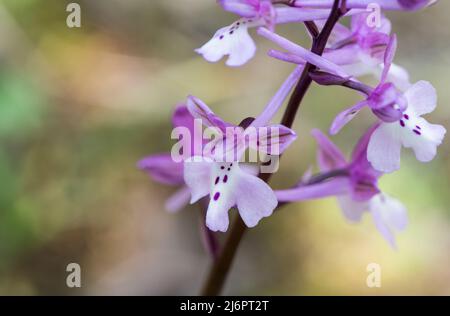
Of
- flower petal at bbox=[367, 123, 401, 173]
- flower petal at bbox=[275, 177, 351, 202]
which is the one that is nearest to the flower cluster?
flower petal at bbox=[367, 123, 401, 173]

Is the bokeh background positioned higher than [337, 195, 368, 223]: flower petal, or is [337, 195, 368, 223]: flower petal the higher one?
the bokeh background

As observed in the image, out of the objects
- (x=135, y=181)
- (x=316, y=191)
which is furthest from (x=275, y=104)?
(x=135, y=181)

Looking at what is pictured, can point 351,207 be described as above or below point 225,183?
above

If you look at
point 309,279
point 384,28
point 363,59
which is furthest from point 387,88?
point 309,279

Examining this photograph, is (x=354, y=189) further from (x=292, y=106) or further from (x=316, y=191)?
(x=292, y=106)

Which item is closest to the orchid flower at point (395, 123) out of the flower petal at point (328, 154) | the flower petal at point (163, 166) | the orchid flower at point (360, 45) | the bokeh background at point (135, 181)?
the orchid flower at point (360, 45)

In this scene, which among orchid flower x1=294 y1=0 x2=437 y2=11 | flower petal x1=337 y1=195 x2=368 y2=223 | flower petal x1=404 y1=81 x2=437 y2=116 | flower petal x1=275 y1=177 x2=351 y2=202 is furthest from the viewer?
flower petal x1=337 y1=195 x2=368 y2=223

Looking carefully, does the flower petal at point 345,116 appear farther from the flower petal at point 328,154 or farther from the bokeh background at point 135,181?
the bokeh background at point 135,181

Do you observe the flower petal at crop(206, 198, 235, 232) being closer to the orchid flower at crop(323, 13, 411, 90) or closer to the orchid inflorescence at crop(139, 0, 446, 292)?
the orchid inflorescence at crop(139, 0, 446, 292)
